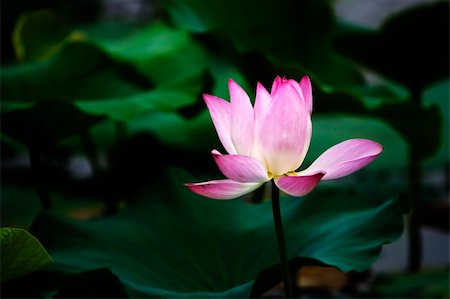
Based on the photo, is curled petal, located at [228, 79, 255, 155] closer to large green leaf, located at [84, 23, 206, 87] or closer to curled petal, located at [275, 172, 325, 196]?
curled petal, located at [275, 172, 325, 196]

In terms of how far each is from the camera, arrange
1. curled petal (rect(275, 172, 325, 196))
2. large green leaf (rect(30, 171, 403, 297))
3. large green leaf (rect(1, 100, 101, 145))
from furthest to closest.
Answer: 1. large green leaf (rect(1, 100, 101, 145))
2. large green leaf (rect(30, 171, 403, 297))
3. curled petal (rect(275, 172, 325, 196))

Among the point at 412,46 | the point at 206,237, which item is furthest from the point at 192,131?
the point at 206,237

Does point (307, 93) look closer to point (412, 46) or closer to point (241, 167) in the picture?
point (241, 167)

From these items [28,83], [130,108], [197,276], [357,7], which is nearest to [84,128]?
[130,108]

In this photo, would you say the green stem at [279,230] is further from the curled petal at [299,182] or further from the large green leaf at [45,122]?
the large green leaf at [45,122]

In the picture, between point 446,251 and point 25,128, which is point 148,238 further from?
point 446,251

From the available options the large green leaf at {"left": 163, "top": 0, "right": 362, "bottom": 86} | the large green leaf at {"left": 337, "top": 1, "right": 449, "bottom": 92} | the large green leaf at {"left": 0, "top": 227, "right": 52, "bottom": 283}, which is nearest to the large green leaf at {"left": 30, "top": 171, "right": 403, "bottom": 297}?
the large green leaf at {"left": 0, "top": 227, "right": 52, "bottom": 283}
